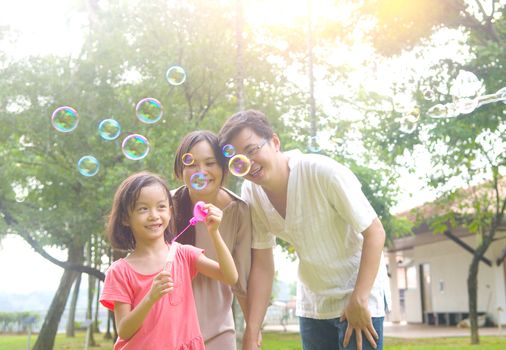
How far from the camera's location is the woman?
8.56 ft

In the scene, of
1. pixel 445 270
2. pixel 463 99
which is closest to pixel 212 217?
pixel 463 99

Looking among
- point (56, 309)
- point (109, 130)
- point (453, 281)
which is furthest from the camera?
point (453, 281)

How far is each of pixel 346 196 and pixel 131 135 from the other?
235cm

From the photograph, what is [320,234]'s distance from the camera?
8.61ft

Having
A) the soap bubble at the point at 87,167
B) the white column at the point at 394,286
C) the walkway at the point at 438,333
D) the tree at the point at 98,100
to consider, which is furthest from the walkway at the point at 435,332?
the soap bubble at the point at 87,167

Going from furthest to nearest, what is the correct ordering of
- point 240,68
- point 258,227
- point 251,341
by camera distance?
point 240,68 → point 258,227 → point 251,341

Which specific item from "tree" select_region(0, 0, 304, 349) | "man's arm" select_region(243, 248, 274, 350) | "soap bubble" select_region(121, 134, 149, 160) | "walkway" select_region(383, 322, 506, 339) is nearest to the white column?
"walkway" select_region(383, 322, 506, 339)

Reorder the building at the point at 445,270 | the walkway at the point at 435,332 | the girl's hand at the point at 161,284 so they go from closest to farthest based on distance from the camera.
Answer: the girl's hand at the point at 161,284, the walkway at the point at 435,332, the building at the point at 445,270

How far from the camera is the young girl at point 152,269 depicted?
2.32 m

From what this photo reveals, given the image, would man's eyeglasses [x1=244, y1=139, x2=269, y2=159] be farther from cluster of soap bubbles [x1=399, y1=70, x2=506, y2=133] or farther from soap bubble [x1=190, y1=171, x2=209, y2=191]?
cluster of soap bubbles [x1=399, y1=70, x2=506, y2=133]

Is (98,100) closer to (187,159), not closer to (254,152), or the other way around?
(187,159)

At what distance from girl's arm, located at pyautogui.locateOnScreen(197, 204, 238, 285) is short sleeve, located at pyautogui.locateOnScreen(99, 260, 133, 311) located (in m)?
0.30

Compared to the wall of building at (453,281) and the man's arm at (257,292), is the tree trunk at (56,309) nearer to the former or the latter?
the wall of building at (453,281)

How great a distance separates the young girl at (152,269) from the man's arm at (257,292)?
0.93 feet
